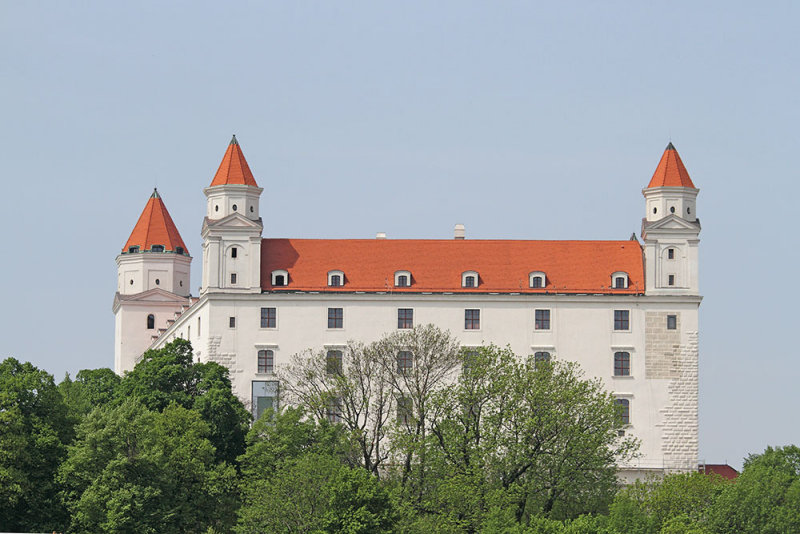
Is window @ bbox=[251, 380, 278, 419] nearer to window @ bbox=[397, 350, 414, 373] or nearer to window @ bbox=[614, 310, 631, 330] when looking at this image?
window @ bbox=[397, 350, 414, 373]

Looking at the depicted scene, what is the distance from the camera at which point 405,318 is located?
4269 inches

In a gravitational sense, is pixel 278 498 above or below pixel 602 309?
below

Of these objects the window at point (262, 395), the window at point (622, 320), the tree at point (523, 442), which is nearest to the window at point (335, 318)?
the window at point (262, 395)

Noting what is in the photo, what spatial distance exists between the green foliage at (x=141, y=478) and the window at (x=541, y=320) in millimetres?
23757

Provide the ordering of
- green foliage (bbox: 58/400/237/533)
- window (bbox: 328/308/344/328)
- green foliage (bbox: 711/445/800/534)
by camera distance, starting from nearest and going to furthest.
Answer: green foliage (bbox: 58/400/237/533) → green foliage (bbox: 711/445/800/534) → window (bbox: 328/308/344/328)

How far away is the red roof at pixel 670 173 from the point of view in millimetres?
112000

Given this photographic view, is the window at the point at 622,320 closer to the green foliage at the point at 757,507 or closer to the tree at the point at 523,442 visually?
the tree at the point at 523,442

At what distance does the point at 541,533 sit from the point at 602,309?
3065cm

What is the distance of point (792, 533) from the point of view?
286ft

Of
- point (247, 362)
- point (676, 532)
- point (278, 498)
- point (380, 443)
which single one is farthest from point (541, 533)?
point (247, 362)

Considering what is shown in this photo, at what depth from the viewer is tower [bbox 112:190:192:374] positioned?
442 ft

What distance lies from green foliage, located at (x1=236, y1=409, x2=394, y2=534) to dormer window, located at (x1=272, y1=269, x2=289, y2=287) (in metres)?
11.8

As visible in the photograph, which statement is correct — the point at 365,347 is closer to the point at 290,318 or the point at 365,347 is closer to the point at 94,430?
the point at 290,318

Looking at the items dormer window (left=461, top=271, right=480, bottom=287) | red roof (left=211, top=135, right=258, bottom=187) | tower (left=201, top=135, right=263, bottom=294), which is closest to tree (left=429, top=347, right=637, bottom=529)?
dormer window (left=461, top=271, right=480, bottom=287)
